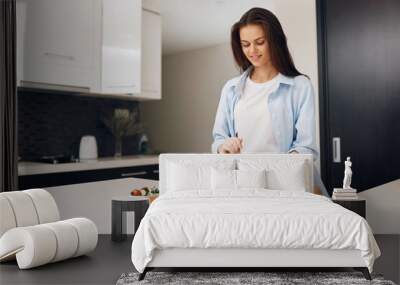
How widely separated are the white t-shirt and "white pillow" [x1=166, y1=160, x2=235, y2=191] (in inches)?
19.5

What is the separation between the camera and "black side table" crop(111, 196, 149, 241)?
444 cm

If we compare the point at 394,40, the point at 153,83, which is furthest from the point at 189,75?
the point at 394,40

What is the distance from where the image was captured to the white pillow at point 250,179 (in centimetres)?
408

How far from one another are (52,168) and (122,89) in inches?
49.5

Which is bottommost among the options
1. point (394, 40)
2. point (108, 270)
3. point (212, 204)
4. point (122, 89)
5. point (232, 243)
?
point (108, 270)

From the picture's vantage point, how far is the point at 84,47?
5371 mm

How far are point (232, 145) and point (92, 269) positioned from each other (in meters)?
1.81

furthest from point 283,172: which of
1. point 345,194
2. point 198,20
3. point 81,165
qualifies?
point 81,165

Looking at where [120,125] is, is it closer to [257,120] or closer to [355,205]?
[257,120]

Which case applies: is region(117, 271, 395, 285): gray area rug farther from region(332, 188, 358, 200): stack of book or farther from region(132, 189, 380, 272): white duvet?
region(332, 188, 358, 200): stack of book

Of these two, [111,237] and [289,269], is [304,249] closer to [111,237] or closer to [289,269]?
[289,269]

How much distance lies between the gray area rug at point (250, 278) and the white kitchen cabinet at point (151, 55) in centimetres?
255

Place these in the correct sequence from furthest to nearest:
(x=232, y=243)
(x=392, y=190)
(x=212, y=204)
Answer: (x=392, y=190) < (x=212, y=204) < (x=232, y=243)

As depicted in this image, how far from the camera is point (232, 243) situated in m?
3.14
